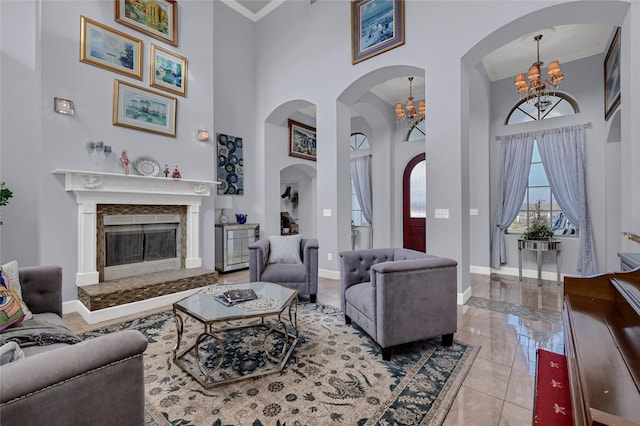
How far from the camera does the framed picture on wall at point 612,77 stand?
11.4 feet

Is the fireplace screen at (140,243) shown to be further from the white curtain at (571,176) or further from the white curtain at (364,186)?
the white curtain at (571,176)

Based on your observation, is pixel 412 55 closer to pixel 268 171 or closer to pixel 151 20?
pixel 268 171

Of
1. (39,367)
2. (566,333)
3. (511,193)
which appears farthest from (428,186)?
(39,367)

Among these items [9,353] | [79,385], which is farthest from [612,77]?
[9,353]

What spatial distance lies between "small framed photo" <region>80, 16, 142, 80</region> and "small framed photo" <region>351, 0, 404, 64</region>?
3.25 m

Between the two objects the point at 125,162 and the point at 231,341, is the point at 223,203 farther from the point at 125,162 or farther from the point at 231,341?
the point at 231,341

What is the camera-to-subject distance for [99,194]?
3.57m

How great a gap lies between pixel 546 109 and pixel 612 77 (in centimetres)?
114

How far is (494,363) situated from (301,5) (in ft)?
21.0

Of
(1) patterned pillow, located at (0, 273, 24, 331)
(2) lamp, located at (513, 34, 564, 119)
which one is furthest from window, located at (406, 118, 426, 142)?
(1) patterned pillow, located at (0, 273, 24, 331)

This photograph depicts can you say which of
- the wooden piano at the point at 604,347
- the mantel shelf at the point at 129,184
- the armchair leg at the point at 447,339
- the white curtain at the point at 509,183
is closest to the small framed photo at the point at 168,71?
the mantel shelf at the point at 129,184

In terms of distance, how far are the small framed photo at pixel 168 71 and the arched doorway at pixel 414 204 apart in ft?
16.3

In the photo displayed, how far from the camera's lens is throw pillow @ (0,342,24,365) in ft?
3.19

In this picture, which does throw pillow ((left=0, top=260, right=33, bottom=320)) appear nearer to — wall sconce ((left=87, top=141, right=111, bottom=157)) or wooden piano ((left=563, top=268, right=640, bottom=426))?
wall sconce ((left=87, top=141, right=111, bottom=157))
